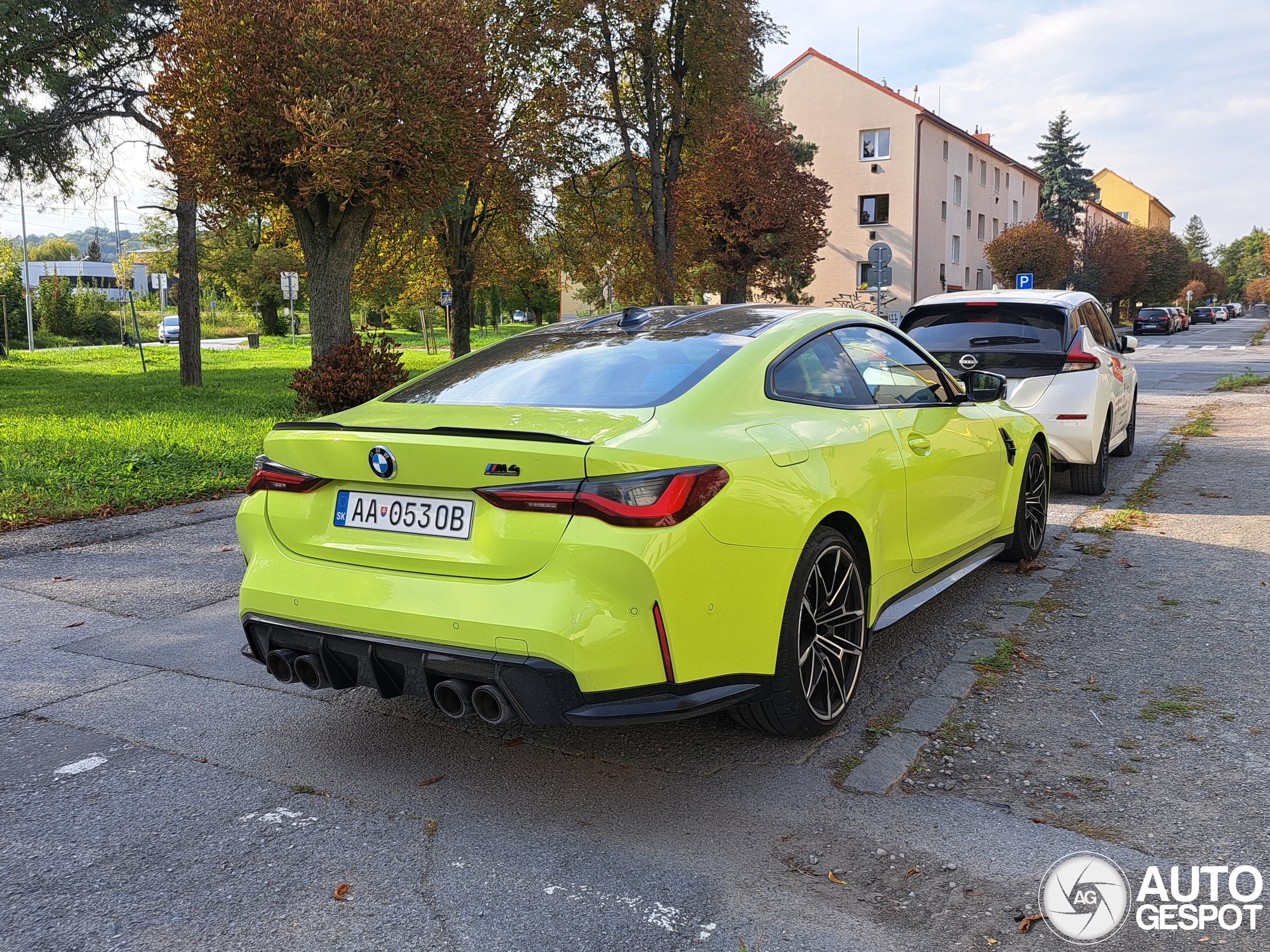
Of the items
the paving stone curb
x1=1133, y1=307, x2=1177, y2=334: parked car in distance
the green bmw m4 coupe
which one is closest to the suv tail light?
the paving stone curb

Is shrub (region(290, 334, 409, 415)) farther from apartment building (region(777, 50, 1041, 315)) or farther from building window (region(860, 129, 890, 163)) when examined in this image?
building window (region(860, 129, 890, 163))

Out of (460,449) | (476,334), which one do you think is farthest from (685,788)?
(476,334)

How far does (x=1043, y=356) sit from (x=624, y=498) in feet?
20.1

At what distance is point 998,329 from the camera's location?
8.13 metres

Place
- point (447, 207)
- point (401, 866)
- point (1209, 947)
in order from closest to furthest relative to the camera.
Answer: point (1209, 947) < point (401, 866) < point (447, 207)

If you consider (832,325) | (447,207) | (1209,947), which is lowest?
(1209,947)

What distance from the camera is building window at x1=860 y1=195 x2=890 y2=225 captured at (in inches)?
1875

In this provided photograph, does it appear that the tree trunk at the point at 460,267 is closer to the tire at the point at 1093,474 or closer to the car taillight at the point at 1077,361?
the tire at the point at 1093,474

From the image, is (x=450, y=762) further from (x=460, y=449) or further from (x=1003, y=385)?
(x=1003, y=385)

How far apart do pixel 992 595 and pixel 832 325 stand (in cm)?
214

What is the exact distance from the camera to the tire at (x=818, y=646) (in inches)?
131

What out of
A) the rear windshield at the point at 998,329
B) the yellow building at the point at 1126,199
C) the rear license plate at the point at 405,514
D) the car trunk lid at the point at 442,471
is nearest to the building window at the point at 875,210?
the rear windshield at the point at 998,329

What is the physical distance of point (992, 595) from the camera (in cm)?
557

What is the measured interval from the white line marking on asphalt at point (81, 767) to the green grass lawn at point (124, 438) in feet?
15.1
